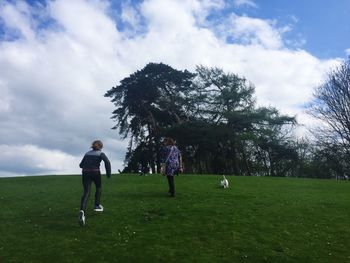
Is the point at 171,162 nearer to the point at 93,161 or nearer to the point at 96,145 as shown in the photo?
the point at 96,145

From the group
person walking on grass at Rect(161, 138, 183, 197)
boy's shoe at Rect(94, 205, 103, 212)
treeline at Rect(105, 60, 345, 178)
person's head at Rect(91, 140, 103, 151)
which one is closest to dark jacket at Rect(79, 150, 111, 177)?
person's head at Rect(91, 140, 103, 151)

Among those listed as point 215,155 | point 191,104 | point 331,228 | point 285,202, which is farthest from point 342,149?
point 331,228

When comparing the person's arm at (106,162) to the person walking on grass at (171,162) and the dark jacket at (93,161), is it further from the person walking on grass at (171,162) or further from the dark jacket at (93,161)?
the person walking on grass at (171,162)

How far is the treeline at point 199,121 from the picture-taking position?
200 feet

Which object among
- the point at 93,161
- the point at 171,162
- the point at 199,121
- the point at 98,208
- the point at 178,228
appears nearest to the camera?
the point at 178,228

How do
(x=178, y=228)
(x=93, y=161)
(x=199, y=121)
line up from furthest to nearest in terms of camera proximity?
(x=199, y=121) < (x=93, y=161) < (x=178, y=228)

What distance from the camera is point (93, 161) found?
16625mm

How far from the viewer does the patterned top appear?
20500 mm

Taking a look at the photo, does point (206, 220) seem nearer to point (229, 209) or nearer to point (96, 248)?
point (229, 209)

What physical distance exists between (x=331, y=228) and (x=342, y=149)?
46.2 m

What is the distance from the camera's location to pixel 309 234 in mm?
15062

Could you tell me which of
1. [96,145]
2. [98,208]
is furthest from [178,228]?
[96,145]

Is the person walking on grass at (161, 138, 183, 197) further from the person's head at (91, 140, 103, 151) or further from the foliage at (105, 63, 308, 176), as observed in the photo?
the foliage at (105, 63, 308, 176)

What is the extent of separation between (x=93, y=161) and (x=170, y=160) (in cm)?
492
